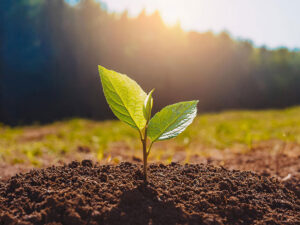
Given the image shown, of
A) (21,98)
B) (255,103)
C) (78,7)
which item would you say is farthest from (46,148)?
(255,103)

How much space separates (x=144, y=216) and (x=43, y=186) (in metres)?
0.58

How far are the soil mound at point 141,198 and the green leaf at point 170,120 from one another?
271 mm

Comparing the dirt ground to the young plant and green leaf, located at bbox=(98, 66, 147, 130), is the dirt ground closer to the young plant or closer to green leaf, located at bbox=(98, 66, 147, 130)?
the young plant

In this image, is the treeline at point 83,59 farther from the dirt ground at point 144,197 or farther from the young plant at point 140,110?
the young plant at point 140,110

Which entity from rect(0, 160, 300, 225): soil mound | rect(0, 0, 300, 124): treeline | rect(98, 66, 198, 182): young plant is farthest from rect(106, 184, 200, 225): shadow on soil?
rect(0, 0, 300, 124): treeline

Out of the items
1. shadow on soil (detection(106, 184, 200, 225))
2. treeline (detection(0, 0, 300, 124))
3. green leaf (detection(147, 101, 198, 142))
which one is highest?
treeline (detection(0, 0, 300, 124))

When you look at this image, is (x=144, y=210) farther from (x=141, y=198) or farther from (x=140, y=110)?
(x=140, y=110)

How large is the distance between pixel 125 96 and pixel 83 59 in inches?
508

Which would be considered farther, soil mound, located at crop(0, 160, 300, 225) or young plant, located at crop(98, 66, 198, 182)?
young plant, located at crop(98, 66, 198, 182)

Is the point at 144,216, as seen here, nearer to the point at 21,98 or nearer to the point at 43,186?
the point at 43,186

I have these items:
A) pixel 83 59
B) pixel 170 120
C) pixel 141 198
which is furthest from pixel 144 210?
pixel 83 59

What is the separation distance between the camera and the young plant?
1.33 meters

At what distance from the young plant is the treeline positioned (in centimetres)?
1023

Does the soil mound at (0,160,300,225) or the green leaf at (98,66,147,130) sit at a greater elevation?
the green leaf at (98,66,147,130)
